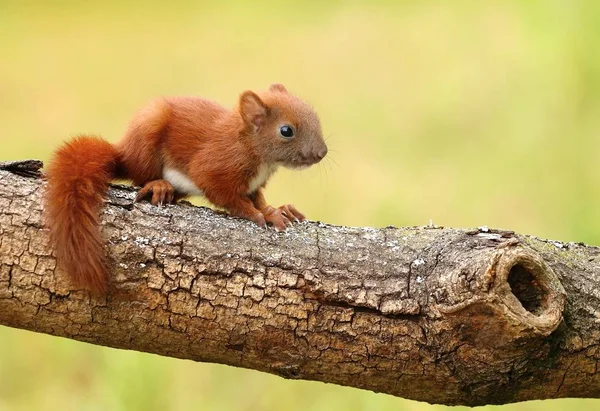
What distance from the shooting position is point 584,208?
105 inches

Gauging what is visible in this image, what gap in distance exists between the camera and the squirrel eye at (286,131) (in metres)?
1.71

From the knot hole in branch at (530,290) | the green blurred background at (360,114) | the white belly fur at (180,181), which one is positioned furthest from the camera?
the green blurred background at (360,114)

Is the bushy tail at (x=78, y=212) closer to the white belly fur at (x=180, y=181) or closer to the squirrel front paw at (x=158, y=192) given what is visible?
the squirrel front paw at (x=158, y=192)

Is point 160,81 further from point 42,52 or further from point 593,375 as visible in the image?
point 593,375

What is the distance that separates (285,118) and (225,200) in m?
0.24

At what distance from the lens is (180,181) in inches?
65.4

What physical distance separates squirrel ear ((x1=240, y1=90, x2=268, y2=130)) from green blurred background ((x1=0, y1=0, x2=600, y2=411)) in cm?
81

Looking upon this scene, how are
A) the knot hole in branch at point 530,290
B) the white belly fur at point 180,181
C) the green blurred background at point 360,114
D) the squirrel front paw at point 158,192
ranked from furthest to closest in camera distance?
the green blurred background at point 360,114
the white belly fur at point 180,181
the squirrel front paw at point 158,192
the knot hole in branch at point 530,290

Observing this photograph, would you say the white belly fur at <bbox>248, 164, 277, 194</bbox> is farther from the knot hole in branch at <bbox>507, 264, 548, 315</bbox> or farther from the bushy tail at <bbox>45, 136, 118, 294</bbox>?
the knot hole in branch at <bbox>507, 264, 548, 315</bbox>

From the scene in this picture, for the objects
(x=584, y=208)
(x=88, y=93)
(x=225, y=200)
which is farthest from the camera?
(x=88, y=93)

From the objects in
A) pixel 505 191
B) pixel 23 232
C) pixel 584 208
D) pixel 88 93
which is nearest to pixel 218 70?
Answer: pixel 88 93

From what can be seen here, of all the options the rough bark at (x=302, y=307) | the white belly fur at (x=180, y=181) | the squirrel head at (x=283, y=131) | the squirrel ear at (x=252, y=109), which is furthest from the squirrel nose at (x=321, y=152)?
the rough bark at (x=302, y=307)

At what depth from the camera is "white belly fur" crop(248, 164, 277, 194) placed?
67.3 inches

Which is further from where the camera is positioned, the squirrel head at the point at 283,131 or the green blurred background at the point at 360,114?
the green blurred background at the point at 360,114
